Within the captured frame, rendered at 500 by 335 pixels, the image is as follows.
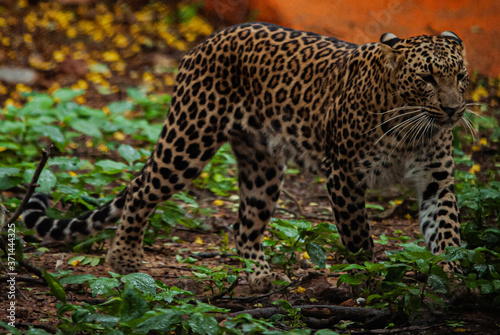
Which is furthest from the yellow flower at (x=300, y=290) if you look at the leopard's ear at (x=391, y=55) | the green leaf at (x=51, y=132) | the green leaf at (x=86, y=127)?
the green leaf at (x=86, y=127)

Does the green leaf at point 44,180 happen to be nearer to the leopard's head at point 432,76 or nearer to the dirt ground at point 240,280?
the dirt ground at point 240,280

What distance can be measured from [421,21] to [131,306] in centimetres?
774

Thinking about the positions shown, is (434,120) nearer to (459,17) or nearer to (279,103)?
(279,103)

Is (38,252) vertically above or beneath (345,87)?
beneath

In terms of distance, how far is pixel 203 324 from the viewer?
12.0ft

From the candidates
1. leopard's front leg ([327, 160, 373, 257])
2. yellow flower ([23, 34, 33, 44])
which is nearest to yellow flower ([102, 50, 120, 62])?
yellow flower ([23, 34, 33, 44])

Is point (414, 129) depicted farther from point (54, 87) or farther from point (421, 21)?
point (54, 87)

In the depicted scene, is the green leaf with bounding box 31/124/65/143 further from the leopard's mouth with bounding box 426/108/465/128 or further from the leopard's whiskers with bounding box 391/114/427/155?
the leopard's mouth with bounding box 426/108/465/128

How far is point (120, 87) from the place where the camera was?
508 inches

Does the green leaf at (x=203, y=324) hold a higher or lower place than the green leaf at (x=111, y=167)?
lower

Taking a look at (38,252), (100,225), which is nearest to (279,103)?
(100,225)

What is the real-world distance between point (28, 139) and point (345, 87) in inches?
192

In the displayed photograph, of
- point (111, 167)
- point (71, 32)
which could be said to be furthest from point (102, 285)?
point (71, 32)

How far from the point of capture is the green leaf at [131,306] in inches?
146
